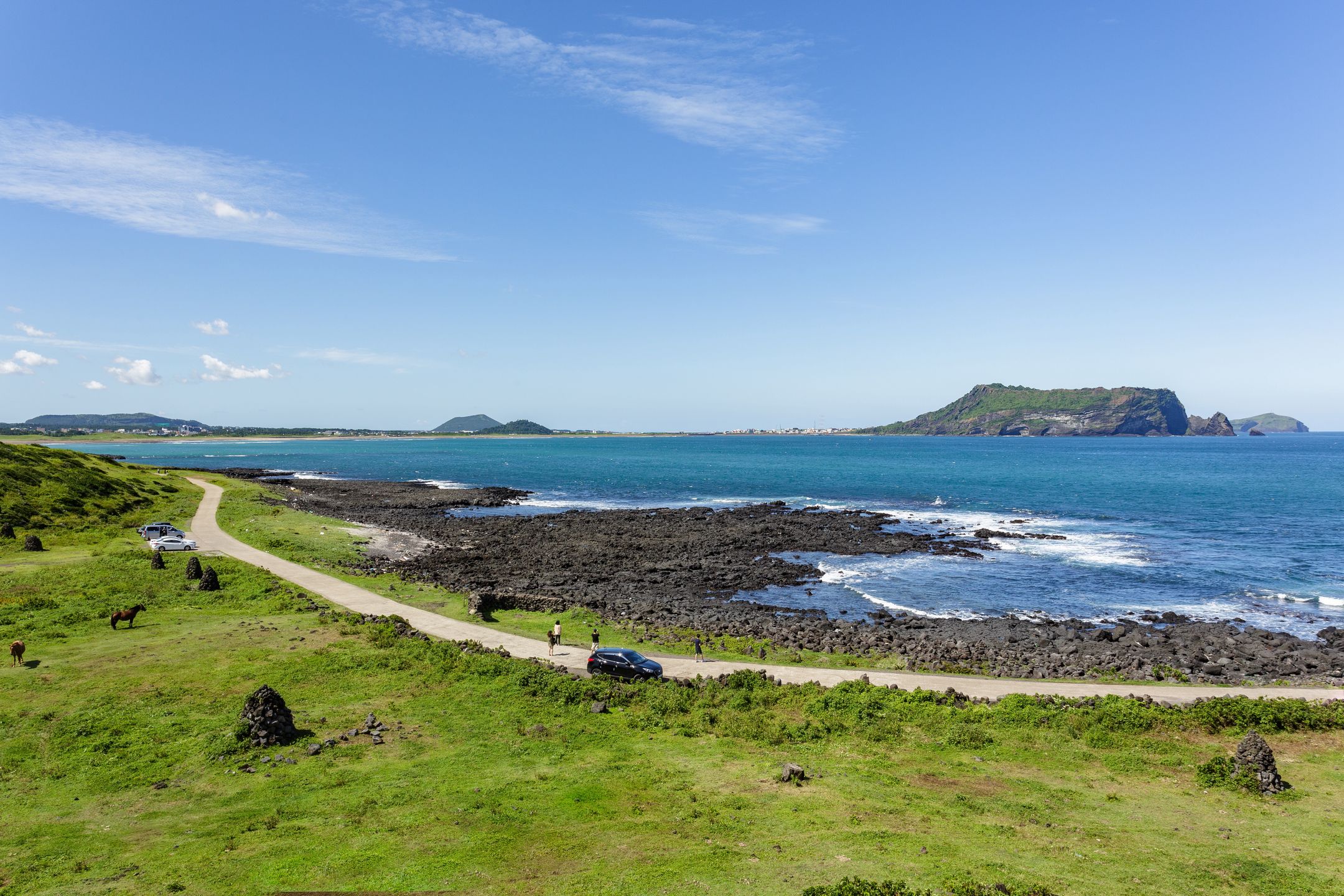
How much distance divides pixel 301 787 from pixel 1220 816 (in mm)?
28810

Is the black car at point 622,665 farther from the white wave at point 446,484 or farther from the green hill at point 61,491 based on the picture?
the white wave at point 446,484

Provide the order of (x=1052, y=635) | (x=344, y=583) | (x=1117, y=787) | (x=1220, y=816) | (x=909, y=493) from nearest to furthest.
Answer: (x=1220, y=816) < (x=1117, y=787) < (x=1052, y=635) < (x=344, y=583) < (x=909, y=493)

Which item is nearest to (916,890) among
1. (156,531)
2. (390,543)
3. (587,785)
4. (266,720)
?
(587,785)

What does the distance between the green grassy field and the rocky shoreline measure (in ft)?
35.7

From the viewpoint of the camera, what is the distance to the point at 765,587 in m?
58.2

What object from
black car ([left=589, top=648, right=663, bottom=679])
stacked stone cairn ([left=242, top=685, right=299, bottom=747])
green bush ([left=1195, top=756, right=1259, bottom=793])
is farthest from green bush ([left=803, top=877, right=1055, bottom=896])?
stacked stone cairn ([left=242, top=685, right=299, bottom=747])

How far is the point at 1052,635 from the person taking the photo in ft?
147

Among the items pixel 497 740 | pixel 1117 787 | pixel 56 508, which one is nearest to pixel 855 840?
pixel 1117 787

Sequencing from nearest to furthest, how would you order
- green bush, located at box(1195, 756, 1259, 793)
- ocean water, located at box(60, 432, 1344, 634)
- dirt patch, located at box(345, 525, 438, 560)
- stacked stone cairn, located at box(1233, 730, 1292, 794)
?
stacked stone cairn, located at box(1233, 730, 1292, 794) < green bush, located at box(1195, 756, 1259, 793) < ocean water, located at box(60, 432, 1344, 634) < dirt patch, located at box(345, 525, 438, 560)

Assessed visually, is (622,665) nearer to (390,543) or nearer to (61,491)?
(390,543)

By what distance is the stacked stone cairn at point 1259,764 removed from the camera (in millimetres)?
22297

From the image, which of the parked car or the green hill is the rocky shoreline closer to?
the parked car

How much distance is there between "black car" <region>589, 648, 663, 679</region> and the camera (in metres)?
32.4

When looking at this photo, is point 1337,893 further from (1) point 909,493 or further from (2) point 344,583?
(1) point 909,493
